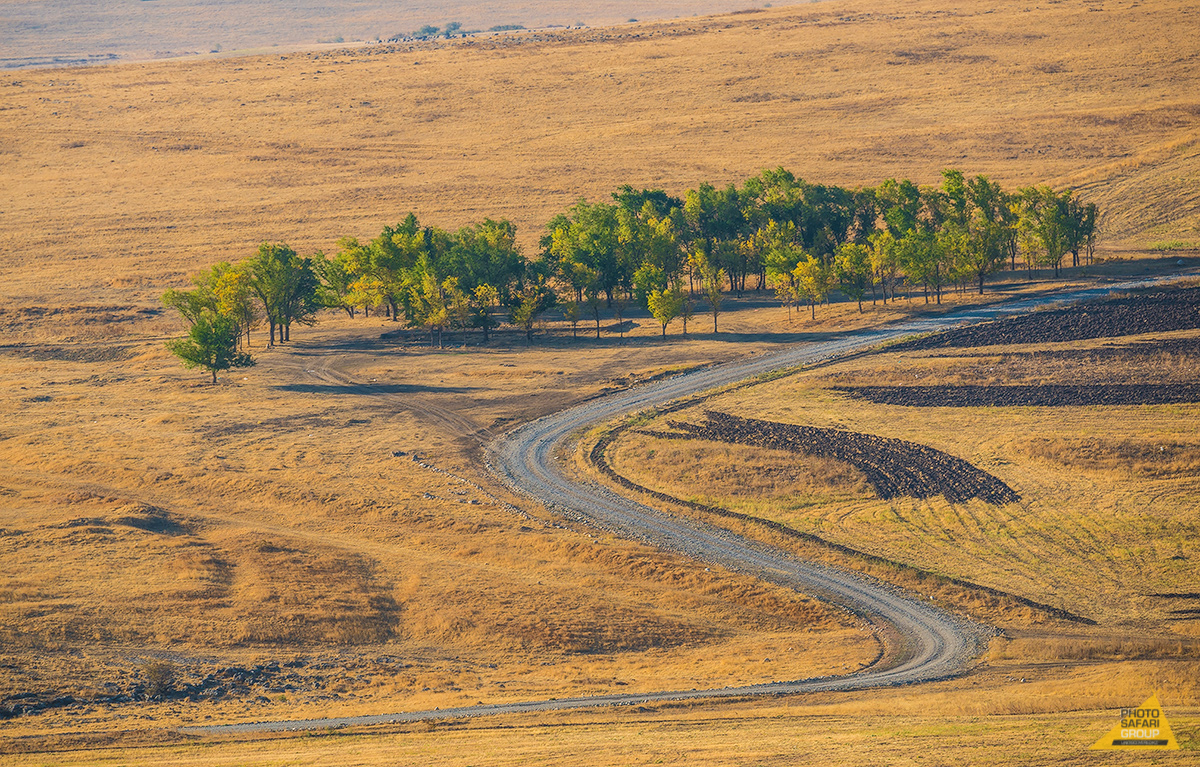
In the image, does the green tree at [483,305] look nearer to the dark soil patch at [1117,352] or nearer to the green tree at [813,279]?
the green tree at [813,279]

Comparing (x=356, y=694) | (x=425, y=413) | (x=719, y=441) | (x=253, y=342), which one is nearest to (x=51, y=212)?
(x=253, y=342)

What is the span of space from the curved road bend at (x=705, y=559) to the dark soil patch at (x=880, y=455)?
7954 mm

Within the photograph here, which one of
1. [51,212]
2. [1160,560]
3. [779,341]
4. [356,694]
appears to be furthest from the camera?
[51,212]

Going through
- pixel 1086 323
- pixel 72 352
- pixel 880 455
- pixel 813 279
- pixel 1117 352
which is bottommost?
pixel 880 455

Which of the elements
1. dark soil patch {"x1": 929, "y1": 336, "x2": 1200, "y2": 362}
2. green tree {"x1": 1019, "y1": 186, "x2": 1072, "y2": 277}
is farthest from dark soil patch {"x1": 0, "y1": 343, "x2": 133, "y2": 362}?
green tree {"x1": 1019, "y1": 186, "x2": 1072, "y2": 277}

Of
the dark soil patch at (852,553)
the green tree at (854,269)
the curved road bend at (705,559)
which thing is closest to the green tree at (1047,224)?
the green tree at (854,269)

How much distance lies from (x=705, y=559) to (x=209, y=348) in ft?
161

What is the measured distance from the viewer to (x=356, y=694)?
41.0m

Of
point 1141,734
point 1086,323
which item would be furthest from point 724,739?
point 1086,323

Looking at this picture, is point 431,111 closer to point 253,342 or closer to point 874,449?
point 253,342

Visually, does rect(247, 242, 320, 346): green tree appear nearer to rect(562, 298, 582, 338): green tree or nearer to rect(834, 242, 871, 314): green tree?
rect(562, 298, 582, 338): green tree

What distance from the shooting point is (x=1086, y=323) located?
297 ft

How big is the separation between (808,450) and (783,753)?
34932 millimetres

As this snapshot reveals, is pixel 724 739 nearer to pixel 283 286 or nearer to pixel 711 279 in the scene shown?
pixel 711 279
